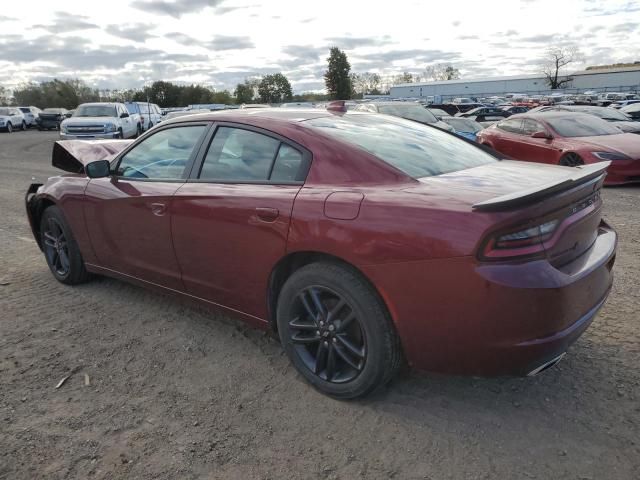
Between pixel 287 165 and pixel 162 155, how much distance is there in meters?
1.21

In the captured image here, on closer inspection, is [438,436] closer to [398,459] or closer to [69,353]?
[398,459]

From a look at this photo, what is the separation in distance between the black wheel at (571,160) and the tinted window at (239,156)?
7.61m

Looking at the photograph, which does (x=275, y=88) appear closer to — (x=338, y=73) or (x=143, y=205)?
(x=338, y=73)

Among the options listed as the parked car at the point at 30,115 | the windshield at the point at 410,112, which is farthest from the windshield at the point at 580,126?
the parked car at the point at 30,115

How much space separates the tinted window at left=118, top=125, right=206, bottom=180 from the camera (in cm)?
352

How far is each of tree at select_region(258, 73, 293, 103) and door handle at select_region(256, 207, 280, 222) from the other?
85.3m

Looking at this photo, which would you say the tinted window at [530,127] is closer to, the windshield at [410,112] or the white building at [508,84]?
the windshield at [410,112]

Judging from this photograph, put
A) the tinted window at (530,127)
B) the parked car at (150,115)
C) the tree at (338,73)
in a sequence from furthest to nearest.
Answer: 1. the tree at (338,73)
2. the parked car at (150,115)
3. the tinted window at (530,127)

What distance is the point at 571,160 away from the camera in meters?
9.25

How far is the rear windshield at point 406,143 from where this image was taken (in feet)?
9.61

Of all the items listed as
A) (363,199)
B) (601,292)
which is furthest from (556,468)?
(363,199)

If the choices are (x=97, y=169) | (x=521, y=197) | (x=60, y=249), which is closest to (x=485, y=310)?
(x=521, y=197)

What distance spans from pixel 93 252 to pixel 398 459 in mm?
2977

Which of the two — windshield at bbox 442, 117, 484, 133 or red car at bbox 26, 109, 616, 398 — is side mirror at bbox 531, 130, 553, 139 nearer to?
windshield at bbox 442, 117, 484, 133
